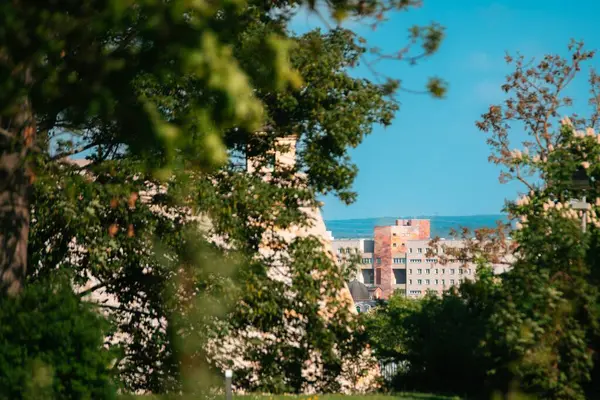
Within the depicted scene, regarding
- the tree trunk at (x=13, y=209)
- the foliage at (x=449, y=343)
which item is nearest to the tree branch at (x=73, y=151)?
the tree trunk at (x=13, y=209)

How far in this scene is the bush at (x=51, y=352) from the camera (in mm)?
8266

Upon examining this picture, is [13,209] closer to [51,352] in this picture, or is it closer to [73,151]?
[51,352]

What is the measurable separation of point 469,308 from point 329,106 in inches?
167

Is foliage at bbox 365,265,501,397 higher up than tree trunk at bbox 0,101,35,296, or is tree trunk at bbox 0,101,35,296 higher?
tree trunk at bbox 0,101,35,296

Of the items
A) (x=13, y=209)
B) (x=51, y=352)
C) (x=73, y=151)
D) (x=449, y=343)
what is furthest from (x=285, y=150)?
(x=51, y=352)

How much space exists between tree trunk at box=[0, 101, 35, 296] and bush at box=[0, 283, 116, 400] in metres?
1.66

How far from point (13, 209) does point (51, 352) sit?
2604 millimetres

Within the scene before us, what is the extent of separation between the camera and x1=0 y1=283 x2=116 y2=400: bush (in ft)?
27.1

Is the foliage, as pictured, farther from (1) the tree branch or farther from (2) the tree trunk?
(2) the tree trunk

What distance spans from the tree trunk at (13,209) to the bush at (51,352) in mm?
1659

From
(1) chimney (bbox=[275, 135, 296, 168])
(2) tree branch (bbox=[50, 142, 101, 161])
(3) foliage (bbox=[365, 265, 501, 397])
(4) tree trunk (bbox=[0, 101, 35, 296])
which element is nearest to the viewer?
(4) tree trunk (bbox=[0, 101, 35, 296])

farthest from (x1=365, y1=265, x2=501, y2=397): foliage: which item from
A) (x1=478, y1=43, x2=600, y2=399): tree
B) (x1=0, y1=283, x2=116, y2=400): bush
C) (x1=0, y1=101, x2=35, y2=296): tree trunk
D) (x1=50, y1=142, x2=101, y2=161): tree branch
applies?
(x1=0, y1=283, x2=116, y2=400): bush

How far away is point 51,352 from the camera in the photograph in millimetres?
8414

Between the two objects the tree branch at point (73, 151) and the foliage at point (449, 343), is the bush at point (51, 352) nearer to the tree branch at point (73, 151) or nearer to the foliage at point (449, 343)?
the tree branch at point (73, 151)
